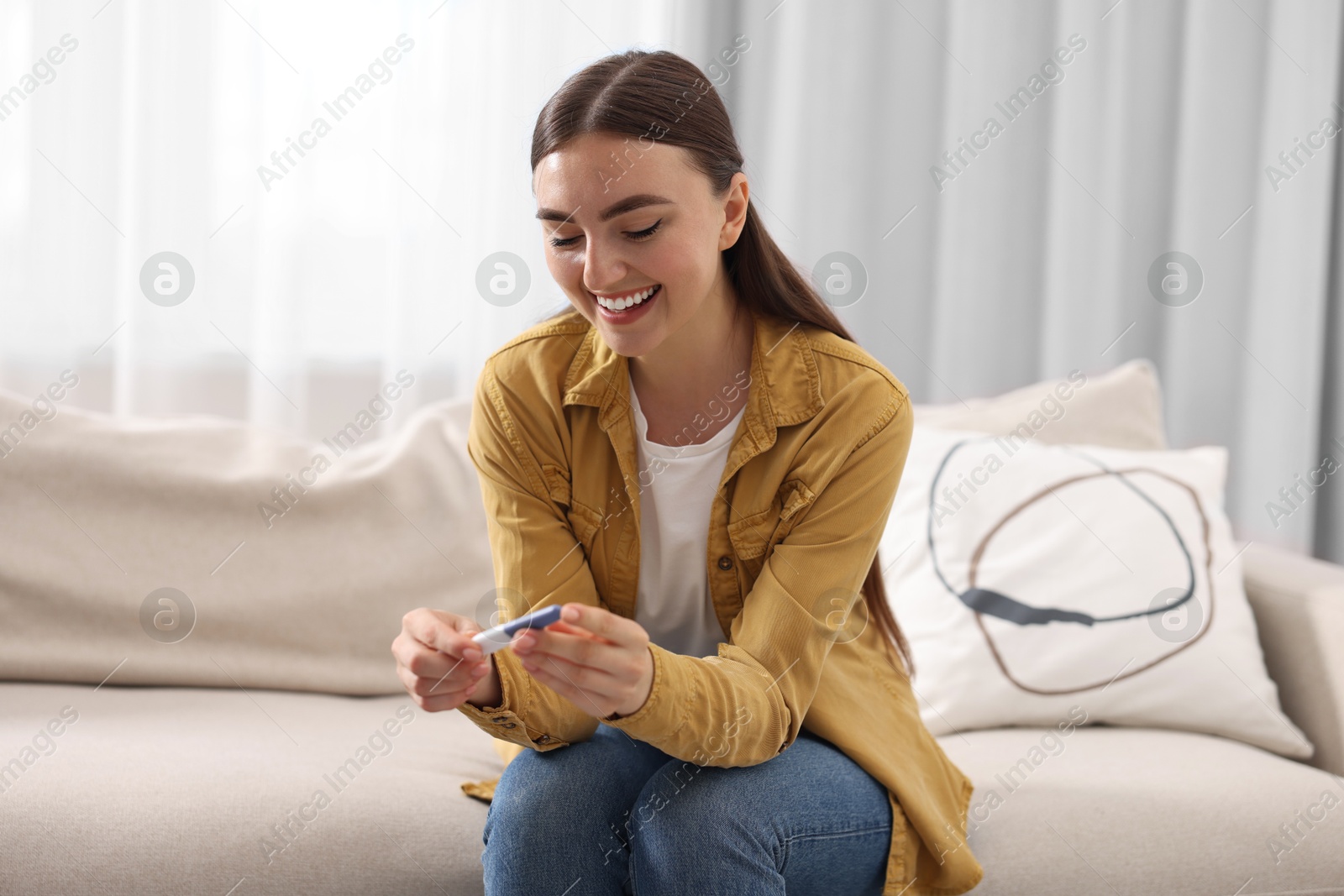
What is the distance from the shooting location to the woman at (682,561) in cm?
91

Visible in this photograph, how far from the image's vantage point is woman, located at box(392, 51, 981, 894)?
0.91 metres

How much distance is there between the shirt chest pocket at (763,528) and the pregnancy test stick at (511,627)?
295 millimetres

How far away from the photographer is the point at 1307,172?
2301mm

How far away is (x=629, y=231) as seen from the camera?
3.13 feet

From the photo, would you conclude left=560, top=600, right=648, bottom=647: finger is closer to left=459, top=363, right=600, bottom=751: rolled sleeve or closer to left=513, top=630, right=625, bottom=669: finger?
left=513, top=630, right=625, bottom=669: finger

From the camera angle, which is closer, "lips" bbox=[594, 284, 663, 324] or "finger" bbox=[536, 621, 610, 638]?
"finger" bbox=[536, 621, 610, 638]

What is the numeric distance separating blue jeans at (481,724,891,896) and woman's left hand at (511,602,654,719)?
0.13 m

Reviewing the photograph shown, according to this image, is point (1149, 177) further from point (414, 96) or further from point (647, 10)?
point (414, 96)

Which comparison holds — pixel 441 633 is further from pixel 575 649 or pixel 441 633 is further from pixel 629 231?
pixel 629 231

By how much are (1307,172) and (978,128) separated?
733mm

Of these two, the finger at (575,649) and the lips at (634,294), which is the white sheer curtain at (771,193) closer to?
the lips at (634,294)

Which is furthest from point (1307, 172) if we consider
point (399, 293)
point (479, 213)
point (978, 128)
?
point (399, 293)

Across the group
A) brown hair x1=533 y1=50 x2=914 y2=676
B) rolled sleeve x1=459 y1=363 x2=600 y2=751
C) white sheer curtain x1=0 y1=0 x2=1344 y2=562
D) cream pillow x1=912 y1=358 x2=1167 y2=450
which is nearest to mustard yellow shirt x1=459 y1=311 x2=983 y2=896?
rolled sleeve x1=459 y1=363 x2=600 y2=751

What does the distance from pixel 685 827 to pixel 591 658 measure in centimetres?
20
